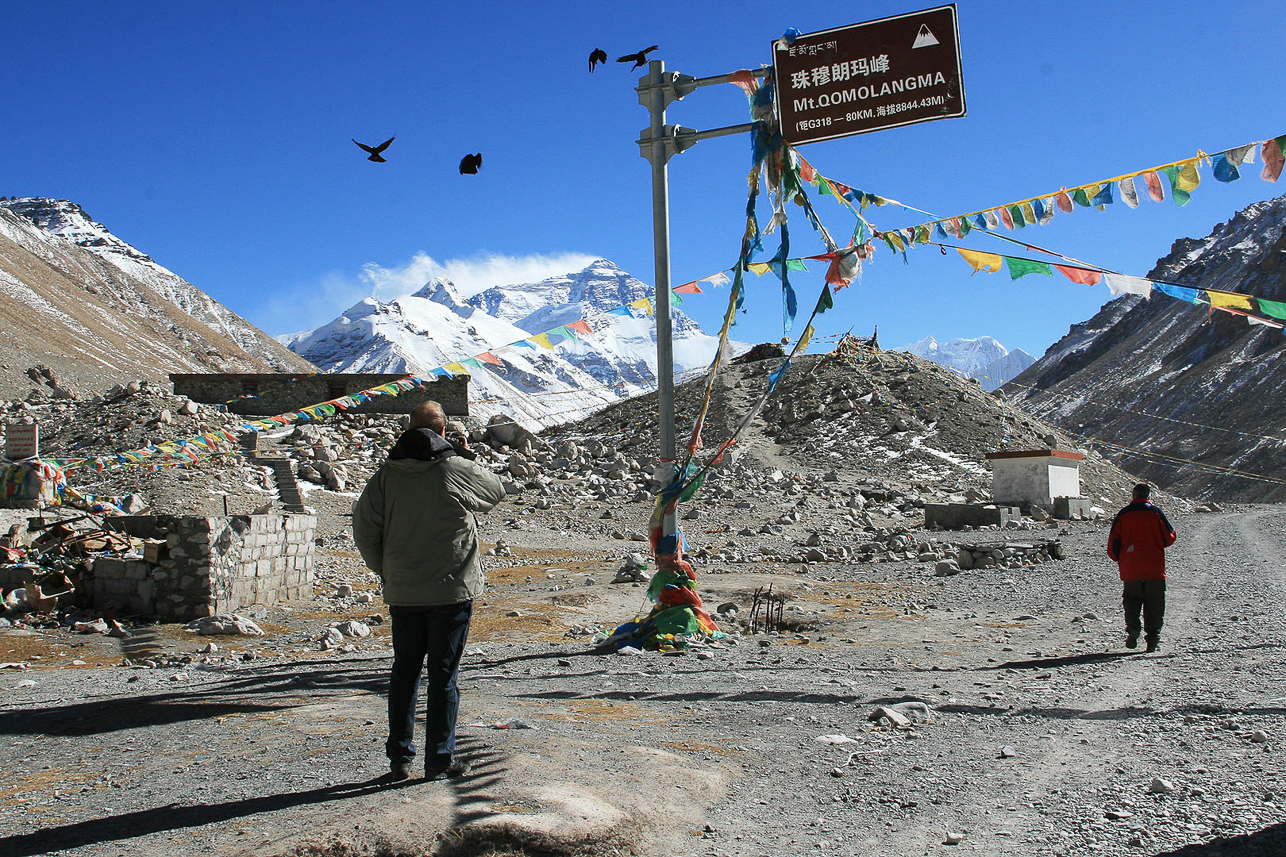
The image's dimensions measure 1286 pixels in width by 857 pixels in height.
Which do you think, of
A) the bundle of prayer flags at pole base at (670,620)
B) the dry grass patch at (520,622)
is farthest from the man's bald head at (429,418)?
the dry grass patch at (520,622)

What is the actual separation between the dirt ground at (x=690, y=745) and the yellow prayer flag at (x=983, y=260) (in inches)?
134

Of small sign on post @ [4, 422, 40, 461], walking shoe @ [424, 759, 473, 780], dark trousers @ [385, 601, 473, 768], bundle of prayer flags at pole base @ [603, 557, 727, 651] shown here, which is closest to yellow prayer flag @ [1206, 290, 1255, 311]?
bundle of prayer flags at pole base @ [603, 557, 727, 651]

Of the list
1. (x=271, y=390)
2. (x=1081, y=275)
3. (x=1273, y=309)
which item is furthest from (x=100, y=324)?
(x=1273, y=309)

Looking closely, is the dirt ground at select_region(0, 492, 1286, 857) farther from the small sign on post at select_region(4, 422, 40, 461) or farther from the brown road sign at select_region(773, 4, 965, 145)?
the small sign on post at select_region(4, 422, 40, 461)

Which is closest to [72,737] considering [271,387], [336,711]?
[336,711]

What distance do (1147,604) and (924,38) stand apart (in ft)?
16.2

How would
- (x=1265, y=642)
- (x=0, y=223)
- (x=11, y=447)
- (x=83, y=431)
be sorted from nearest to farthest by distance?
(x=1265, y=642) < (x=11, y=447) < (x=83, y=431) < (x=0, y=223)

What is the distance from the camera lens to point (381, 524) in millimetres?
4109

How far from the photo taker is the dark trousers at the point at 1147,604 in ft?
23.9

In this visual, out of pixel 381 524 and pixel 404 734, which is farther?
pixel 381 524

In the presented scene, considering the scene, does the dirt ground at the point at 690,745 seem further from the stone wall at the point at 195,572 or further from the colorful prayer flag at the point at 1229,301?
the colorful prayer flag at the point at 1229,301

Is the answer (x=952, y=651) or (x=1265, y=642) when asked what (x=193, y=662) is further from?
(x=1265, y=642)

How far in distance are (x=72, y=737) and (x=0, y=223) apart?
12757cm

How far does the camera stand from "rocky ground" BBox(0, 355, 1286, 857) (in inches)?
128
